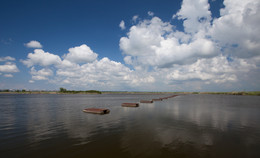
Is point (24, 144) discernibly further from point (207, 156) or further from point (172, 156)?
point (207, 156)

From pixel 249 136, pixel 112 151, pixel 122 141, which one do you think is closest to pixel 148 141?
pixel 122 141

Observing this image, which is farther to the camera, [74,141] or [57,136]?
[57,136]

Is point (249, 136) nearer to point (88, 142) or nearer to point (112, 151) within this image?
point (112, 151)

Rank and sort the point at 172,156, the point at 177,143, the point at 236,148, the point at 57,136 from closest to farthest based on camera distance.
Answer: the point at 172,156
the point at 236,148
the point at 177,143
the point at 57,136

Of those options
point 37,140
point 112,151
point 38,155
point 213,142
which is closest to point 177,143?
point 213,142

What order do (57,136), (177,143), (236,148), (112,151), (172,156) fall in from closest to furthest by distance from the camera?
(172,156), (112,151), (236,148), (177,143), (57,136)

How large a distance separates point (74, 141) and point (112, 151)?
15.3 ft

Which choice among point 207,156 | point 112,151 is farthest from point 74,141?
point 207,156

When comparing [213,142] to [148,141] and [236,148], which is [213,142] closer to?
[236,148]

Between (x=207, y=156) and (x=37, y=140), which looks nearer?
(x=207, y=156)

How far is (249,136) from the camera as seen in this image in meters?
15.2

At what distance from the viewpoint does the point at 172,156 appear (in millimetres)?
10078

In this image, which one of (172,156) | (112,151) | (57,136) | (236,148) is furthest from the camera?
(57,136)

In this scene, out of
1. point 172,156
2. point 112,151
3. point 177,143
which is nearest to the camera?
point 172,156
